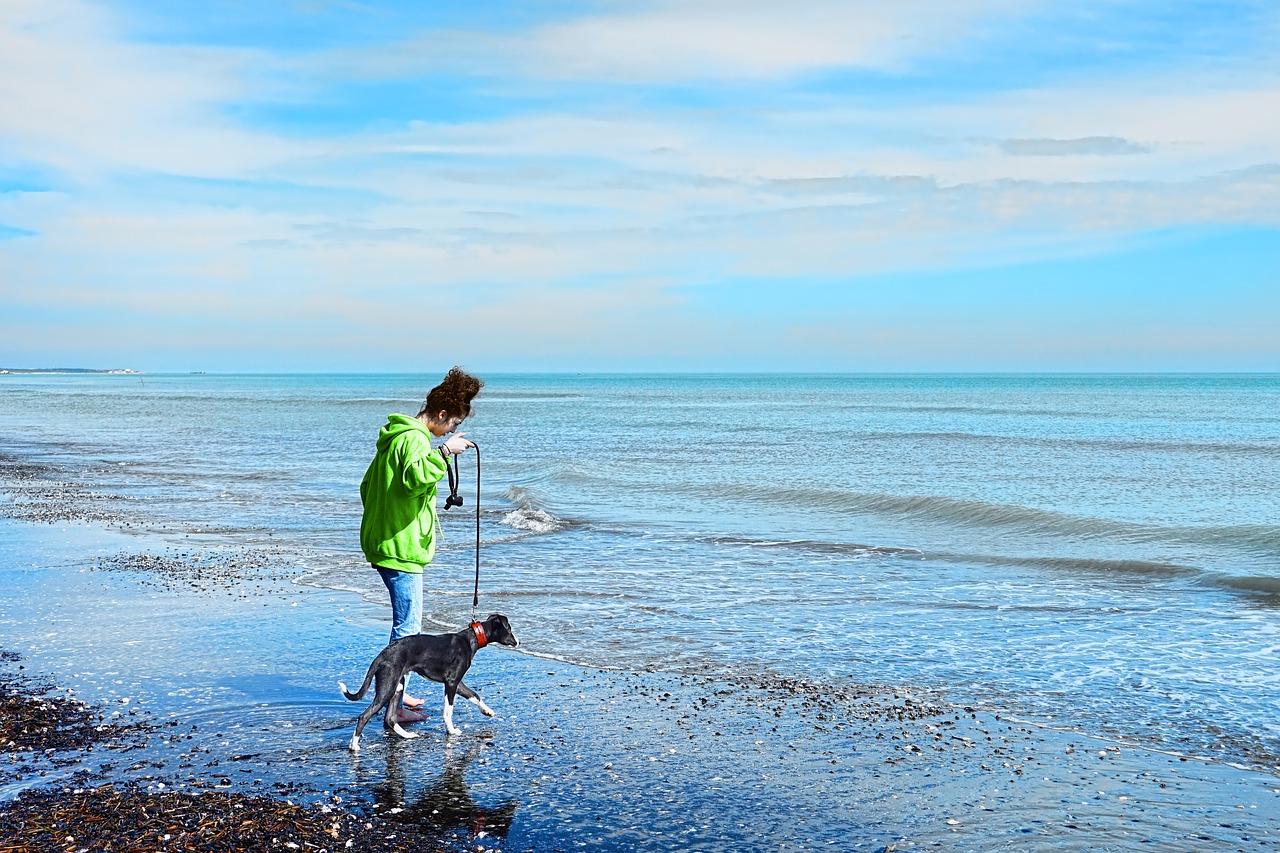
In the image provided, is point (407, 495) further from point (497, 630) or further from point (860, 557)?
point (860, 557)

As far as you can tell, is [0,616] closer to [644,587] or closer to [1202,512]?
[644,587]

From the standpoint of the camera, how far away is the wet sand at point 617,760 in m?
5.19

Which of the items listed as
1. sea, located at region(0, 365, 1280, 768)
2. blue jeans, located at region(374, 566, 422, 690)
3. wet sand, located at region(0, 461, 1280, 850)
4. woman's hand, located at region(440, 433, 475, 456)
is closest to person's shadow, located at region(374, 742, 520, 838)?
wet sand, located at region(0, 461, 1280, 850)

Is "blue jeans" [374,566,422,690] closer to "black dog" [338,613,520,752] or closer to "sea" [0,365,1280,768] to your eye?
"black dog" [338,613,520,752]

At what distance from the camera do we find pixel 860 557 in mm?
14391

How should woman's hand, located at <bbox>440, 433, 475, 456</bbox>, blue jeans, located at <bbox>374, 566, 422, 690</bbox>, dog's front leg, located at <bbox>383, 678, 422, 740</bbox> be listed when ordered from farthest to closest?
blue jeans, located at <bbox>374, 566, 422, 690</bbox> < dog's front leg, located at <bbox>383, 678, 422, 740</bbox> < woman's hand, located at <bbox>440, 433, 475, 456</bbox>

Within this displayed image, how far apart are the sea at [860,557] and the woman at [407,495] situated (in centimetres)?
245

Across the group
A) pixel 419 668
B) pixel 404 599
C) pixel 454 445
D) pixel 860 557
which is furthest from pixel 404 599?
pixel 860 557

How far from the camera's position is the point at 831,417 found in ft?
201

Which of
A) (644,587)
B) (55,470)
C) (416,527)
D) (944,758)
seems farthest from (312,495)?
(944,758)

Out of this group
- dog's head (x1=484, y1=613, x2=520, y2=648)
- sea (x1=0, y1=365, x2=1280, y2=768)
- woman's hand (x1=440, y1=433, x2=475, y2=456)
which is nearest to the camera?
woman's hand (x1=440, y1=433, x2=475, y2=456)

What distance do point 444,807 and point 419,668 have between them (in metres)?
1.13

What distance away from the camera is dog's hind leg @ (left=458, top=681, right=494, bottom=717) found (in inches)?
254

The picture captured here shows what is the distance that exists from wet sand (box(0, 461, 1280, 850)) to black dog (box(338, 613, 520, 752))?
0.62 feet
